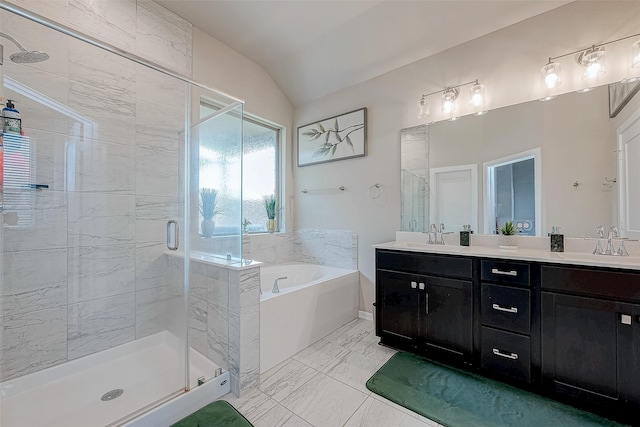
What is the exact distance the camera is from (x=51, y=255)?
1.81 meters

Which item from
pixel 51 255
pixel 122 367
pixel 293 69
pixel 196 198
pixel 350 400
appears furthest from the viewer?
pixel 293 69

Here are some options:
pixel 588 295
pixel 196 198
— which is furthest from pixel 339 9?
pixel 588 295

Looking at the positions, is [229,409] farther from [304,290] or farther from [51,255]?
[51,255]

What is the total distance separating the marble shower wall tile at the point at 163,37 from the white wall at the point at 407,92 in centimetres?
150

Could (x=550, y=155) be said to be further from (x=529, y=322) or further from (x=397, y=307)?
(x=397, y=307)

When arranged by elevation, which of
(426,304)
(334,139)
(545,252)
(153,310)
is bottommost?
(153,310)

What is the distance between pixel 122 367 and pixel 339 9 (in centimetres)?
347

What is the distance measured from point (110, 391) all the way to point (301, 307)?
1.37 metres

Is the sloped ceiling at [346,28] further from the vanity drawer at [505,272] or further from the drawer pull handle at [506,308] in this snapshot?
the drawer pull handle at [506,308]

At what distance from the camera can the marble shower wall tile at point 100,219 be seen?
6.28ft

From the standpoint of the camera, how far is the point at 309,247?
3449mm

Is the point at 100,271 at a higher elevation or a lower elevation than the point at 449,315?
higher

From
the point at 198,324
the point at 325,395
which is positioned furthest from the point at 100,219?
the point at 325,395

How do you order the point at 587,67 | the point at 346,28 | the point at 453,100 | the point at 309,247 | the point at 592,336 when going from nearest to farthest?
the point at 592,336
the point at 587,67
the point at 453,100
the point at 346,28
the point at 309,247
